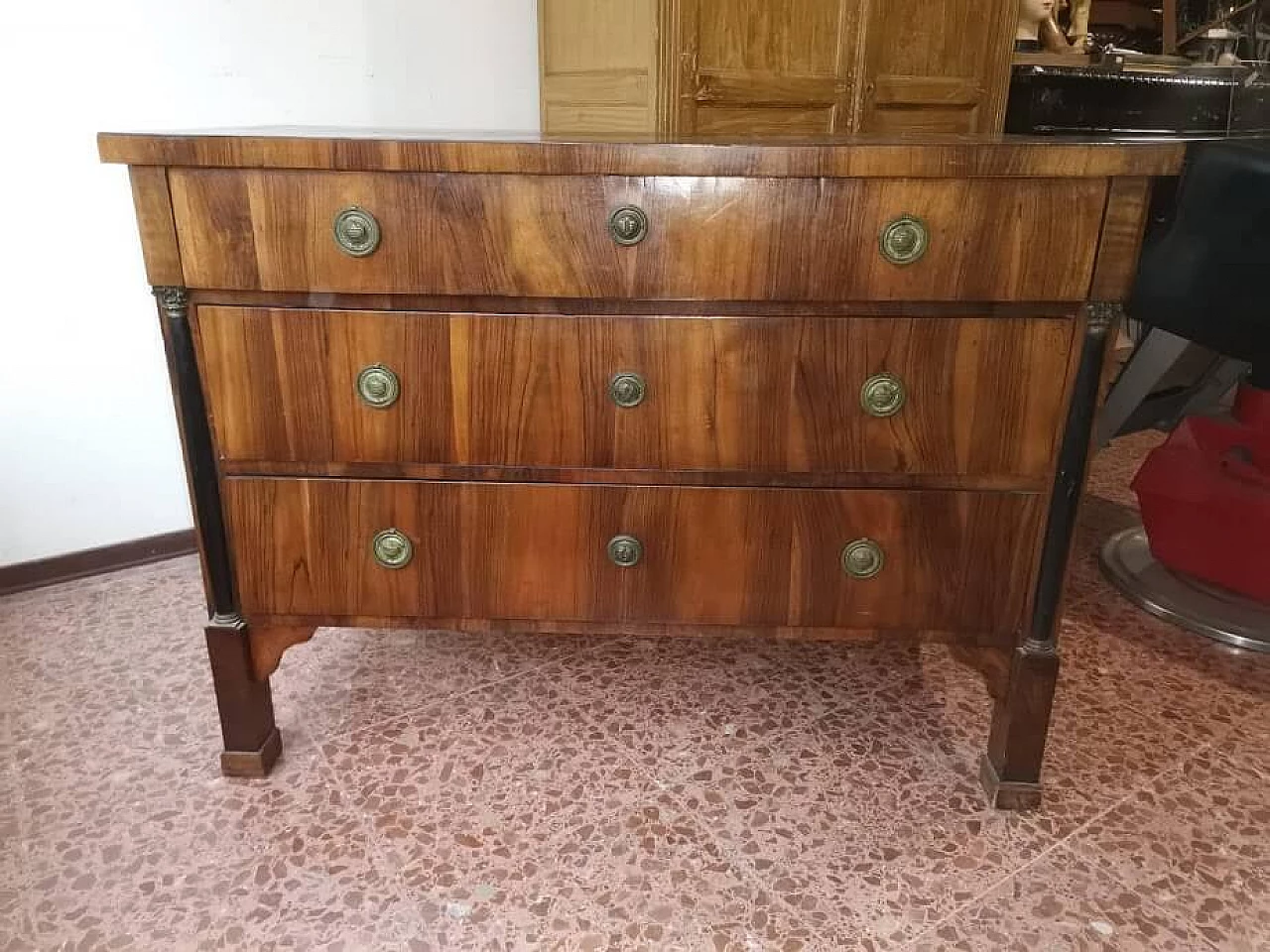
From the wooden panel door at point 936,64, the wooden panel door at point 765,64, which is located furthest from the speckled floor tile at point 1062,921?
the wooden panel door at point 936,64

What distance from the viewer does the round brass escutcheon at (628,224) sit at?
102 centimetres

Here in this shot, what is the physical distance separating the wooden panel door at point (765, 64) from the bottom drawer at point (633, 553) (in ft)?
3.14

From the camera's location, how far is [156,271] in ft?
3.49

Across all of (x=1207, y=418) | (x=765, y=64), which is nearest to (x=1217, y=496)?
(x=1207, y=418)

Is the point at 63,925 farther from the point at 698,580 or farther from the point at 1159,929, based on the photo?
the point at 1159,929

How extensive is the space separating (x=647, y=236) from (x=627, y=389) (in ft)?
0.58

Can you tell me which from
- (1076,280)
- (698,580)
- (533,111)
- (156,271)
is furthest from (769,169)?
(533,111)

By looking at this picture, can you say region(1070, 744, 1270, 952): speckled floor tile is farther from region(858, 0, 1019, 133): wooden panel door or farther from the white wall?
the white wall

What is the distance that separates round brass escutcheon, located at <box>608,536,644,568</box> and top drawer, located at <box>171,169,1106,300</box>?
31 cm

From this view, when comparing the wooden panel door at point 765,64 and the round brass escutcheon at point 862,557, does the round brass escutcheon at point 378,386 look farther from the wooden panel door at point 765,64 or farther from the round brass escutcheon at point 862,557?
the wooden panel door at point 765,64

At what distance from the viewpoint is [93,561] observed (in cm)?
186

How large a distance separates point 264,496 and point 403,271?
35 cm

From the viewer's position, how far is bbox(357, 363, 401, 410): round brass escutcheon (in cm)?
110

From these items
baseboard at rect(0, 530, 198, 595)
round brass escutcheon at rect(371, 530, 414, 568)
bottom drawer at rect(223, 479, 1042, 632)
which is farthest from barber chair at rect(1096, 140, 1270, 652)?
baseboard at rect(0, 530, 198, 595)
